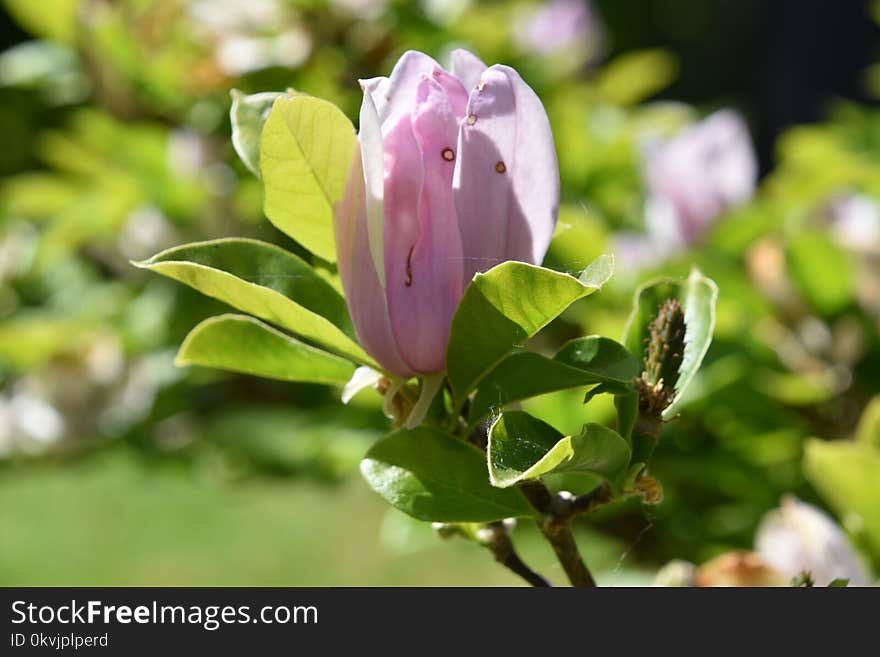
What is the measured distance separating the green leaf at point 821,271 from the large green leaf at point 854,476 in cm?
40

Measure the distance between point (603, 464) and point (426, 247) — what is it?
12cm

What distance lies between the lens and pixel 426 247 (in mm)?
496

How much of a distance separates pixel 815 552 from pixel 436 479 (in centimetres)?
34

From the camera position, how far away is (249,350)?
1.82ft

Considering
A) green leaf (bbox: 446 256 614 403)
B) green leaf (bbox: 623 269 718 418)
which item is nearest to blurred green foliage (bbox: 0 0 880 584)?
green leaf (bbox: 623 269 718 418)

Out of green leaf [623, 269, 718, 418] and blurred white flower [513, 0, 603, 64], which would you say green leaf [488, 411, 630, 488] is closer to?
green leaf [623, 269, 718, 418]

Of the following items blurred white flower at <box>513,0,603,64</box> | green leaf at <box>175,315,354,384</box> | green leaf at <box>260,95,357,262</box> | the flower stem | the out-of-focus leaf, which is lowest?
the flower stem

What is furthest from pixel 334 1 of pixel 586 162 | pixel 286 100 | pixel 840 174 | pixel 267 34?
pixel 286 100

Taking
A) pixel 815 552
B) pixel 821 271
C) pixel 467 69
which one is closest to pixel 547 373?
pixel 467 69

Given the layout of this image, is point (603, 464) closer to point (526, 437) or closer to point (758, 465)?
point (526, 437)

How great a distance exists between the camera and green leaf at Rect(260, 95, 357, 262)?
1.60ft

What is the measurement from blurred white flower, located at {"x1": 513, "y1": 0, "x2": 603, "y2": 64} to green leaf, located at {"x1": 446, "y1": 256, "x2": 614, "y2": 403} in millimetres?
1594

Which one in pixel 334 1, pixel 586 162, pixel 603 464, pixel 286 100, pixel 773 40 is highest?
pixel 773 40

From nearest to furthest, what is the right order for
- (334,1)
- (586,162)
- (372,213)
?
(372,213) < (334,1) < (586,162)
